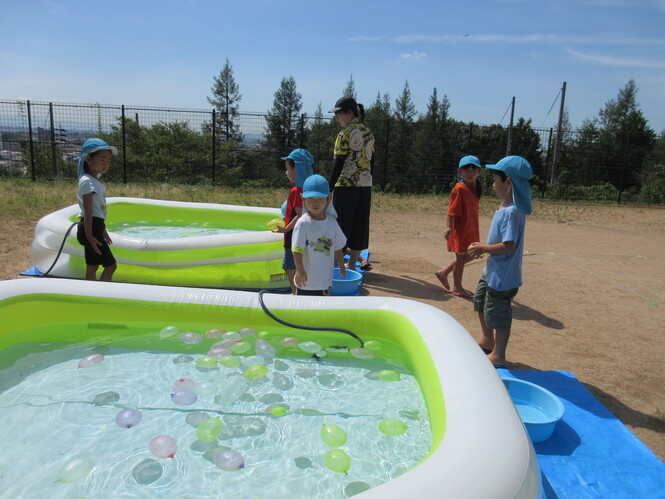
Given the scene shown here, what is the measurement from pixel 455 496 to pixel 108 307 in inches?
101

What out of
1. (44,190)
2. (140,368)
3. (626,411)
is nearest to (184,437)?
(140,368)

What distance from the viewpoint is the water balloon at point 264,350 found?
283cm

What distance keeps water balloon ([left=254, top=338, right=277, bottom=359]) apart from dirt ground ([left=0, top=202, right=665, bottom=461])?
1.71 metres

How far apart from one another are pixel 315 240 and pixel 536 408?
1.65 meters

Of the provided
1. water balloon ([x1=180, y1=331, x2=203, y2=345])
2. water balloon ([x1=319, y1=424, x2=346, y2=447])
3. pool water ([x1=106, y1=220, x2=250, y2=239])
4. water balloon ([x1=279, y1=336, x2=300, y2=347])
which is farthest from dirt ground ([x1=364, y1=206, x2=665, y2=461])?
pool water ([x1=106, y1=220, x2=250, y2=239])

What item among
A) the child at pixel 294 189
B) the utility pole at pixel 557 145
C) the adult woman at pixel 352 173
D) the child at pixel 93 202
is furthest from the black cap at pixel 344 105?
the utility pole at pixel 557 145

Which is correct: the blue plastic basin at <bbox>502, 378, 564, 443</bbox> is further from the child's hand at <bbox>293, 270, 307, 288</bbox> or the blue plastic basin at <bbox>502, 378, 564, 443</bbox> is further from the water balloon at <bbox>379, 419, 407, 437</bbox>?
the child's hand at <bbox>293, 270, 307, 288</bbox>

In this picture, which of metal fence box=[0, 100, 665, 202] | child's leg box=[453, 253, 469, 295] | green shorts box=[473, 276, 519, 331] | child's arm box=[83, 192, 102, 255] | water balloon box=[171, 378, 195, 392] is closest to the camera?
water balloon box=[171, 378, 195, 392]

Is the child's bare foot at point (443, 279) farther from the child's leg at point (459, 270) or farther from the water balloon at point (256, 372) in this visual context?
the water balloon at point (256, 372)

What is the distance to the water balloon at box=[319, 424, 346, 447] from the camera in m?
2.11

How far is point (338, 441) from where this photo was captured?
83.1 inches

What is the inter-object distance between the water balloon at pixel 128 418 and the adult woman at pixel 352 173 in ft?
9.62

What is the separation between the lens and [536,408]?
2666mm

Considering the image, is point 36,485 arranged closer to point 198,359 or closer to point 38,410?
point 38,410
